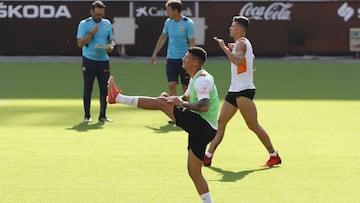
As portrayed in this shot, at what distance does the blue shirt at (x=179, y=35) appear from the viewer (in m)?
16.6

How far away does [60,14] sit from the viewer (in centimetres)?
3050

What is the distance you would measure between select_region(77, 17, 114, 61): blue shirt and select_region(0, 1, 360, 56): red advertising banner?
13.6 metres

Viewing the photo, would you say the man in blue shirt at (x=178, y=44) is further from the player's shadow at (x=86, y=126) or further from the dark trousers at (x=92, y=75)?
the player's shadow at (x=86, y=126)

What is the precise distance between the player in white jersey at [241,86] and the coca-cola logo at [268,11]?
61.0 feet

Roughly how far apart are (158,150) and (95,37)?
3.54m

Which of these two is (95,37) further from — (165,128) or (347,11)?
(347,11)

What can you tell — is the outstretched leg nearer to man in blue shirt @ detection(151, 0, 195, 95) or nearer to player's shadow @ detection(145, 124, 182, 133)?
player's shadow @ detection(145, 124, 182, 133)

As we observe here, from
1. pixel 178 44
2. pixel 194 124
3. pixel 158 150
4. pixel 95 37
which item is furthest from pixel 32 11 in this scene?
pixel 194 124

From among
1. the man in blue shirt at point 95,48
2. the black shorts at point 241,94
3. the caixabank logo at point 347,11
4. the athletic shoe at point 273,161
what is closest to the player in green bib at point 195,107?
the black shorts at point 241,94

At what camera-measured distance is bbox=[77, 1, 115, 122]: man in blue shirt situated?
16.5 metres

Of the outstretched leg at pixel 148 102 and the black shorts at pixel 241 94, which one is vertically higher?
the outstretched leg at pixel 148 102

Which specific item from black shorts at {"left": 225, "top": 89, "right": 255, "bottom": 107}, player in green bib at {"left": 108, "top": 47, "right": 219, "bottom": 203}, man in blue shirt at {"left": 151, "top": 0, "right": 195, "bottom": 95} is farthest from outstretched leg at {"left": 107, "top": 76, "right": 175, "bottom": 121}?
man in blue shirt at {"left": 151, "top": 0, "right": 195, "bottom": 95}

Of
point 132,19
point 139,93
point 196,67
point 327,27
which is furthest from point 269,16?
point 196,67

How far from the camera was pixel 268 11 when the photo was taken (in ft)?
101
